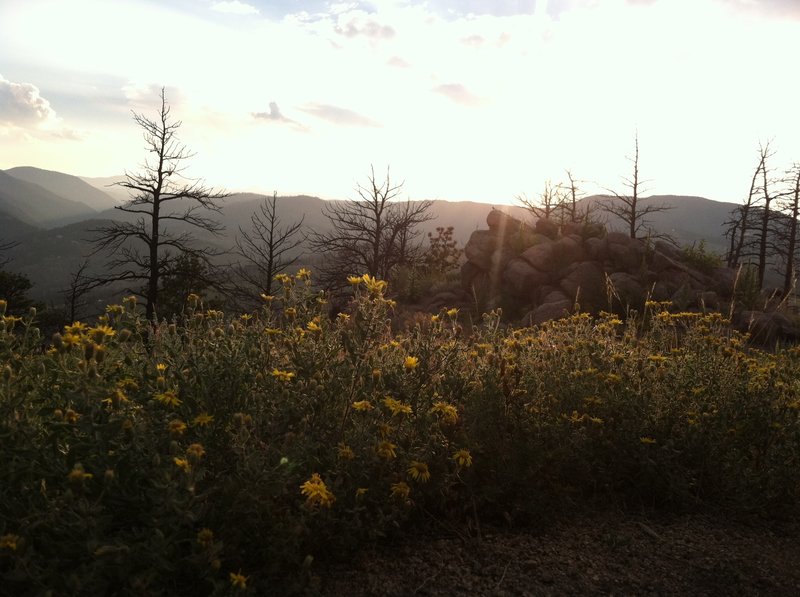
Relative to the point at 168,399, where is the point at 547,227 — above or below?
above

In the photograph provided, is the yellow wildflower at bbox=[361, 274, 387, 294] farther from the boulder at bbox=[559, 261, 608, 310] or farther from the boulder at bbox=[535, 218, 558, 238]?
the boulder at bbox=[535, 218, 558, 238]

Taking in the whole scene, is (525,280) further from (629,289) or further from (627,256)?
(627,256)

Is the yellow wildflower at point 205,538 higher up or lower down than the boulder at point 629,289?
lower down

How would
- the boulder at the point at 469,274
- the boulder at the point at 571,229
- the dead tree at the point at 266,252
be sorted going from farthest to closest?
1. the dead tree at the point at 266,252
2. the boulder at the point at 469,274
3. the boulder at the point at 571,229

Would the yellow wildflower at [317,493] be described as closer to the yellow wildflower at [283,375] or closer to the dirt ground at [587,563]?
the dirt ground at [587,563]

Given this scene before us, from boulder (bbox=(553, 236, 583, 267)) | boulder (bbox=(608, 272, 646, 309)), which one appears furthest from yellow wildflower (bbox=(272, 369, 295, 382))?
boulder (bbox=(553, 236, 583, 267))

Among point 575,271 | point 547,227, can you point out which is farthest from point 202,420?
point 547,227

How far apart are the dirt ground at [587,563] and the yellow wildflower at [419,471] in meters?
0.39

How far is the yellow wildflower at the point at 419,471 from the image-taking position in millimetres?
3070

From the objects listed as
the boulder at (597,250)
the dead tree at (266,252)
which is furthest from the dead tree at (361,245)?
the boulder at (597,250)

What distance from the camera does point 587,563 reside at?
3035 millimetres

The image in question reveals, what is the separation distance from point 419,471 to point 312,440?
2.10 ft

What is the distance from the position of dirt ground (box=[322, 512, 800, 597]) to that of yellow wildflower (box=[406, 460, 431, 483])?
39cm

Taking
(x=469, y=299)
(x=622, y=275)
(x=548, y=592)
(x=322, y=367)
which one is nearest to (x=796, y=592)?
(x=548, y=592)
